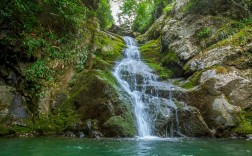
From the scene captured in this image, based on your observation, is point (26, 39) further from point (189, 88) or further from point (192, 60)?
point (192, 60)

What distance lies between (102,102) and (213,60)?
20.1 feet

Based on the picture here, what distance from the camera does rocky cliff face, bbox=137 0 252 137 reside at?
1070cm

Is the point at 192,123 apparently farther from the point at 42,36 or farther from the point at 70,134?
the point at 42,36

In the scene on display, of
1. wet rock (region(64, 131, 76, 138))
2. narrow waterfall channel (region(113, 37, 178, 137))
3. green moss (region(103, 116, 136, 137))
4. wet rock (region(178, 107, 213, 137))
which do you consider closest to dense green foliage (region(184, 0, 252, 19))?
narrow waterfall channel (region(113, 37, 178, 137))

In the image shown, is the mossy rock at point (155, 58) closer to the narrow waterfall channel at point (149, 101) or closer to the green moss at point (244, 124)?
the narrow waterfall channel at point (149, 101)

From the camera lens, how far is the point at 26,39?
1086 cm

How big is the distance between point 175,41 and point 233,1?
396 centimetres

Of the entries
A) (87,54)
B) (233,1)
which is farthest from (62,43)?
(233,1)

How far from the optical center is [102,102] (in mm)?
10734

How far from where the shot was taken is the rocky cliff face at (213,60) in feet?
35.1

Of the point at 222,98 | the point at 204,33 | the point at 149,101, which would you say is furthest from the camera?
the point at 204,33

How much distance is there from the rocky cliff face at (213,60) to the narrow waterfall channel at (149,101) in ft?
2.15

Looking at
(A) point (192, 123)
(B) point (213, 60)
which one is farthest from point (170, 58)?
(A) point (192, 123)

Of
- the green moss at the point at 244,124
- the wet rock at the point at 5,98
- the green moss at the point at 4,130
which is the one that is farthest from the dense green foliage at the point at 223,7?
the green moss at the point at 4,130
